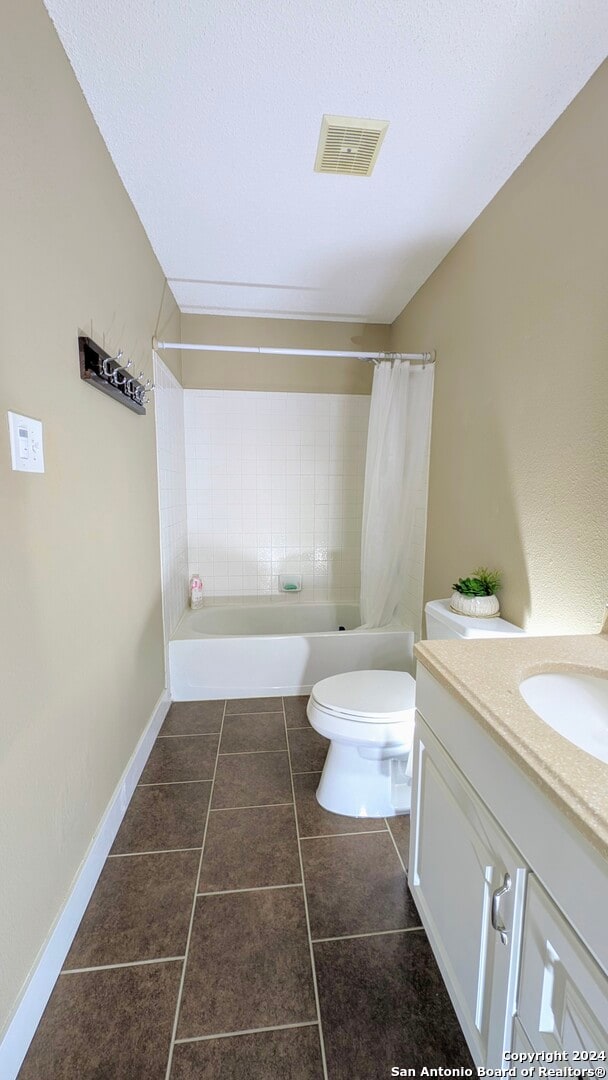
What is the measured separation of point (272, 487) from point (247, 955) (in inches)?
95.9

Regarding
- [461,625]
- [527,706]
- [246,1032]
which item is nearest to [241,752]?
[246,1032]

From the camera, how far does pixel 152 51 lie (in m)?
1.15

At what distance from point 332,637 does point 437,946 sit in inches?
60.2

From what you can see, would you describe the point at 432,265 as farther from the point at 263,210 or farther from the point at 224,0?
the point at 224,0

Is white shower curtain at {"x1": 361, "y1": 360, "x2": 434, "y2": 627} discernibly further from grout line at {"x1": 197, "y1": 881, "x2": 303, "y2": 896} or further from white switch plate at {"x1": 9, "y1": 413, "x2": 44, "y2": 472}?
white switch plate at {"x1": 9, "y1": 413, "x2": 44, "y2": 472}

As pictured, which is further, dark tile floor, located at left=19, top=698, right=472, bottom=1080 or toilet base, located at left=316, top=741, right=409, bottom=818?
toilet base, located at left=316, top=741, right=409, bottom=818

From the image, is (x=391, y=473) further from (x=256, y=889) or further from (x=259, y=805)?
(x=256, y=889)

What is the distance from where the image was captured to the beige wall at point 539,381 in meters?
1.20

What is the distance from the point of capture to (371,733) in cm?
149

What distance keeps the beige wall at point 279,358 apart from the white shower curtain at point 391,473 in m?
0.67

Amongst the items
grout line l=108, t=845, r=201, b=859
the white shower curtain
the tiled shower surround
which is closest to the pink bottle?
the tiled shower surround

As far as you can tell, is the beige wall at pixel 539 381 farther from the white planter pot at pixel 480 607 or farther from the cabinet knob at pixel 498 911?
the cabinet knob at pixel 498 911

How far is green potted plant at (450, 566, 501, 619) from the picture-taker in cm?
161

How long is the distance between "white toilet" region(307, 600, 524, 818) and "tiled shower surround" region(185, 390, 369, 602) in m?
1.50
